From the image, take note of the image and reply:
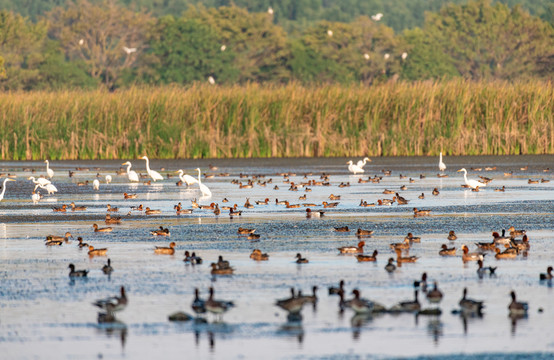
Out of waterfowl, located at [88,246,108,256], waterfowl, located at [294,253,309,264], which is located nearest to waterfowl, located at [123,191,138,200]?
waterfowl, located at [88,246,108,256]

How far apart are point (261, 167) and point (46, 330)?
2626 centimetres

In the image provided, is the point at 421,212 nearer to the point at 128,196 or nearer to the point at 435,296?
the point at 128,196

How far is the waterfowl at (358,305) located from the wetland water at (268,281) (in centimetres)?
10

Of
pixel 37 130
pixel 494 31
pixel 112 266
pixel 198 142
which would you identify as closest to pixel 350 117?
pixel 198 142

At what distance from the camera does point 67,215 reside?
2048cm

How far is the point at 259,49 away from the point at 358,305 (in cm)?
8261

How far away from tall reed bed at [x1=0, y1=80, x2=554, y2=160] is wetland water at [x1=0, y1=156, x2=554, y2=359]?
15.6 m

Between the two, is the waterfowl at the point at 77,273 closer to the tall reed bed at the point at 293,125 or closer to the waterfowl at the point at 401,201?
the waterfowl at the point at 401,201

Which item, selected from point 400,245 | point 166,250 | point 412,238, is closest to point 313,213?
point 412,238

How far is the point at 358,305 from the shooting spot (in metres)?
10.1

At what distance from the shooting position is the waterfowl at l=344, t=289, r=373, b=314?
33.2ft

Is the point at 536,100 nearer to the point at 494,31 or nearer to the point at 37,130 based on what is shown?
the point at 37,130

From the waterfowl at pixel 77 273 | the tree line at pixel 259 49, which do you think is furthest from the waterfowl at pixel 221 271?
the tree line at pixel 259 49

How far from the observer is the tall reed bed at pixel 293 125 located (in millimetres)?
39812
